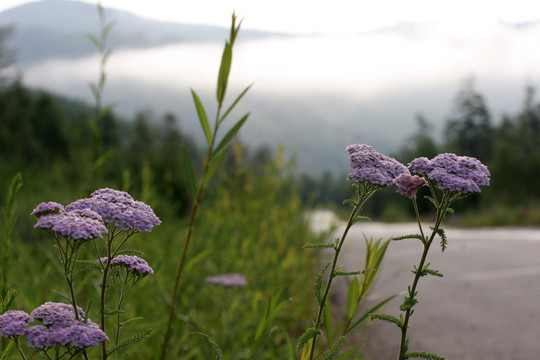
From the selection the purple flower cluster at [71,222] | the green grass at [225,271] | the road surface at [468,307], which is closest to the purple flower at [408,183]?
the purple flower cluster at [71,222]

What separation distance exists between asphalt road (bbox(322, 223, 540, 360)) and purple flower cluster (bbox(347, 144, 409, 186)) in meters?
1.29

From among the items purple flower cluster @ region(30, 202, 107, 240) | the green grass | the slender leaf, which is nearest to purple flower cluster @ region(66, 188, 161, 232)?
purple flower cluster @ region(30, 202, 107, 240)

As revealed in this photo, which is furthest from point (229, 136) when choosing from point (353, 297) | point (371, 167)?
point (353, 297)

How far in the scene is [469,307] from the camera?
4836 millimetres

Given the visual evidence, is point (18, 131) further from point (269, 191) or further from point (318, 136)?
point (318, 136)

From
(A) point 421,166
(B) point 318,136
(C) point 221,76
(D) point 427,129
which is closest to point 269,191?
(C) point 221,76

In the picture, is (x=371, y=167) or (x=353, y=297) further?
(x=353, y=297)

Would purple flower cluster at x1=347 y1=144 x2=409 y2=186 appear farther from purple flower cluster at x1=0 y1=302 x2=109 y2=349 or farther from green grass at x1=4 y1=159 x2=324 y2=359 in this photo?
green grass at x1=4 y1=159 x2=324 y2=359

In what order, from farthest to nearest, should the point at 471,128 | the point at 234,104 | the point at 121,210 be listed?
the point at 471,128 → the point at 234,104 → the point at 121,210

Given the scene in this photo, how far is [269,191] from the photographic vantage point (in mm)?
4973

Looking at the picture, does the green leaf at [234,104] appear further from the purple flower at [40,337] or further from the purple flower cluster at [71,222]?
the purple flower at [40,337]

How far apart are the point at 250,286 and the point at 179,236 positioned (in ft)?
5.65

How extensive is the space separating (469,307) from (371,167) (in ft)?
13.4

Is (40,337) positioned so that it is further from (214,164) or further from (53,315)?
(214,164)
